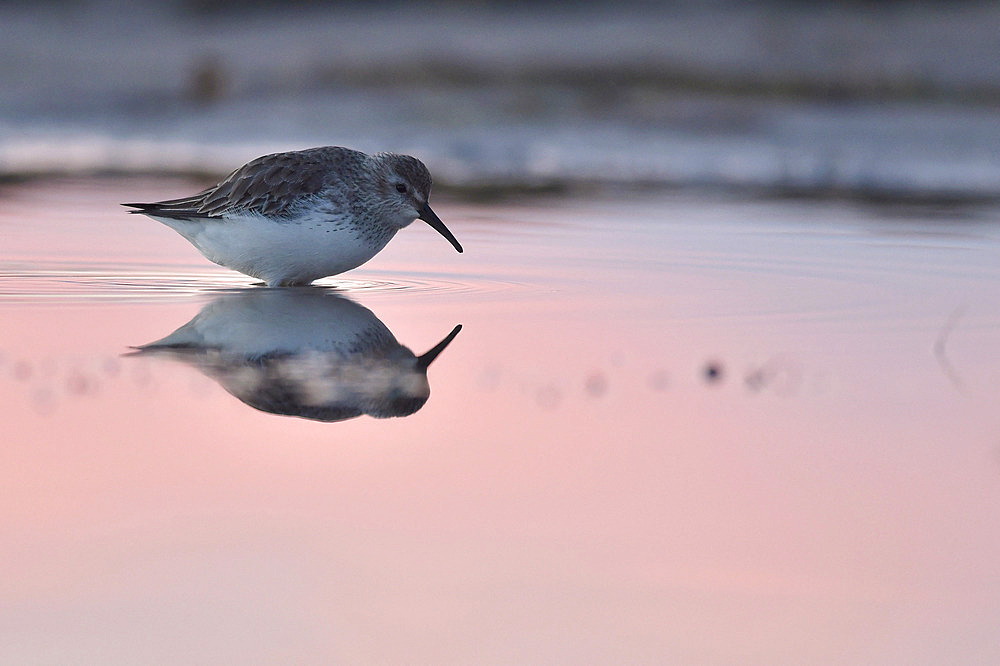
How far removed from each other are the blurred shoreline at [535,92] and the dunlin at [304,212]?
16.5 feet

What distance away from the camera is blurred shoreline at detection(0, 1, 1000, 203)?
14828 millimetres

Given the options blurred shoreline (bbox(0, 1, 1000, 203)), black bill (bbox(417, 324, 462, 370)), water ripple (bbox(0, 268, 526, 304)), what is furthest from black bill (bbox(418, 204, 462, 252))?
blurred shoreline (bbox(0, 1, 1000, 203))

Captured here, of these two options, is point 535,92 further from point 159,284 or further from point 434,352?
point 434,352

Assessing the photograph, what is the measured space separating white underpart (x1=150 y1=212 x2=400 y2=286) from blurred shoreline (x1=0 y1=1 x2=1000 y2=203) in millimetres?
5423

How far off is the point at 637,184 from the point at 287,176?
254 inches

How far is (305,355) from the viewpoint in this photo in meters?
5.59

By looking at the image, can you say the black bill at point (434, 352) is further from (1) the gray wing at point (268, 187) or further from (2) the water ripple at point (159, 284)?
(1) the gray wing at point (268, 187)

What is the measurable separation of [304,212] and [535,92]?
10.9m

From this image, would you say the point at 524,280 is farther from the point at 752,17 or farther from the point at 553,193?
the point at 752,17

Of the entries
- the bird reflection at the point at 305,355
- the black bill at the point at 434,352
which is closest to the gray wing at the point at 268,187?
the bird reflection at the point at 305,355

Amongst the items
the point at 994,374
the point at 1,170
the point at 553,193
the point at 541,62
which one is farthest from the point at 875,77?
the point at 994,374

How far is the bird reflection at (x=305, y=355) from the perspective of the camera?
490cm

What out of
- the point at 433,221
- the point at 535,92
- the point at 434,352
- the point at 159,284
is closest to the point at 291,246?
the point at 159,284

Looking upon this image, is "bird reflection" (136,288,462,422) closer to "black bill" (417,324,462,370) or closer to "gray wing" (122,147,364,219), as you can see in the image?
"black bill" (417,324,462,370)
